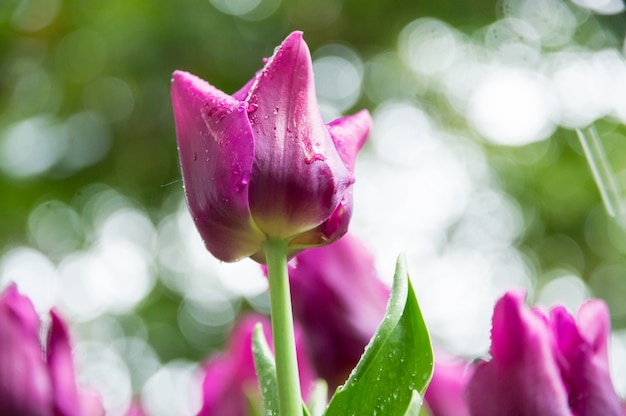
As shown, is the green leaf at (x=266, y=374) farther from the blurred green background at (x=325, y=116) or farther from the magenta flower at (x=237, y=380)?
the blurred green background at (x=325, y=116)

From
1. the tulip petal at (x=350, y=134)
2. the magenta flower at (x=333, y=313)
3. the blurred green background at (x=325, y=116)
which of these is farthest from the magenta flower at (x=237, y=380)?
the blurred green background at (x=325, y=116)

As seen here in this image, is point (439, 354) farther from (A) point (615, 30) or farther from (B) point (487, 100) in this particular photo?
(B) point (487, 100)

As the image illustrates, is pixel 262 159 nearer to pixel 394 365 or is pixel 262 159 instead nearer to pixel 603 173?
pixel 394 365

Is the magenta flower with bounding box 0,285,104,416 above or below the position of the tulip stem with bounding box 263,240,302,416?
below

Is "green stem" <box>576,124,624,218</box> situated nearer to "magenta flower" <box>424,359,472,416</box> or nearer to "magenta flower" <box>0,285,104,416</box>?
"magenta flower" <box>424,359,472,416</box>

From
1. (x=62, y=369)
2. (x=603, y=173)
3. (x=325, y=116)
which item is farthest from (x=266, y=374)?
(x=325, y=116)

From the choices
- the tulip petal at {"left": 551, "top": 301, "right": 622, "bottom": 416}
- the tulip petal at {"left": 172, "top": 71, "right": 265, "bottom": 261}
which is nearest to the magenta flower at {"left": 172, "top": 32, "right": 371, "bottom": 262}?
the tulip petal at {"left": 172, "top": 71, "right": 265, "bottom": 261}
